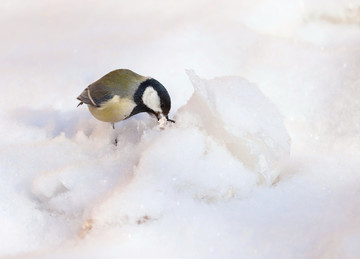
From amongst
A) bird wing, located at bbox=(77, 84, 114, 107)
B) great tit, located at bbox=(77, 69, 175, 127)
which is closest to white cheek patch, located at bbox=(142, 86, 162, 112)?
great tit, located at bbox=(77, 69, 175, 127)

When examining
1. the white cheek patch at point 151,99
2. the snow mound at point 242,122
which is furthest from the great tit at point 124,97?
the snow mound at point 242,122

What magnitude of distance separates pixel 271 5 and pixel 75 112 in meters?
0.75

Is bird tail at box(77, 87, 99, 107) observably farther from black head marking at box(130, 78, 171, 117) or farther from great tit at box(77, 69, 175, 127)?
black head marking at box(130, 78, 171, 117)

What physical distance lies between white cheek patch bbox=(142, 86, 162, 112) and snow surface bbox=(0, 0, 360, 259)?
4 centimetres

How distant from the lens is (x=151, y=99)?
3.96ft

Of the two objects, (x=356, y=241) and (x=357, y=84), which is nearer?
(x=356, y=241)

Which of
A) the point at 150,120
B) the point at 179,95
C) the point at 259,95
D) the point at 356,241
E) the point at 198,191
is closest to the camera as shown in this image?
the point at 356,241

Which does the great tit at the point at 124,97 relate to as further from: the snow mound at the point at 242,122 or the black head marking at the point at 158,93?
the snow mound at the point at 242,122

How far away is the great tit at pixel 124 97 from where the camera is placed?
1.20 metres

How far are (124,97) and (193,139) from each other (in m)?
0.39

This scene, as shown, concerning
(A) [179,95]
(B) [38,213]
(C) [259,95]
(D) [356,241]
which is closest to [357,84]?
(C) [259,95]

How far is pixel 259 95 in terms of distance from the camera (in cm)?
106

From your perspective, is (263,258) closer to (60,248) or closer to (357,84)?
(60,248)

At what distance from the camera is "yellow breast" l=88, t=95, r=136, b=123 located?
47.3 inches
